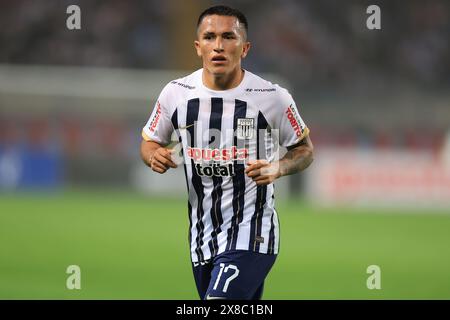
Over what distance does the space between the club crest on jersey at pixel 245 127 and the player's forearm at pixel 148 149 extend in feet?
1.76

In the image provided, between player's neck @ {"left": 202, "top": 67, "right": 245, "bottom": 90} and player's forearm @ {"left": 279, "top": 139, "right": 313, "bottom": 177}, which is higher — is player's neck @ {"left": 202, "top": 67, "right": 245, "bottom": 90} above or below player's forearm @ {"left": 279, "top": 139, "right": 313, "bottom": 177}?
above

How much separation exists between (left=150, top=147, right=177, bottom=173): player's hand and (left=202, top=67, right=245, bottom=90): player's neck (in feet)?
1.63

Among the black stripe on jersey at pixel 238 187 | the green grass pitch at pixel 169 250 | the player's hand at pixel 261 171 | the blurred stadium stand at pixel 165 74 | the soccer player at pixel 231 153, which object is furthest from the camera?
the blurred stadium stand at pixel 165 74

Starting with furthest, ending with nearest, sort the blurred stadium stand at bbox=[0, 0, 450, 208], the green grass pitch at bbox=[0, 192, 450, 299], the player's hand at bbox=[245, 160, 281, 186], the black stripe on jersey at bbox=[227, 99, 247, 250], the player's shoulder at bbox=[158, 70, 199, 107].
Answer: the blurred stadium stand at bbox=[0, 0, 450, 208]
the green grass pitch at bbox=[0, 192, 450, 299]
the player's shoulder at bbox=[158, 70, 199, 107]
the black stripe on jersey at bbox=[227, 99, 247, 250]
the player's hand at bbox=[245, 160, 281, 186]

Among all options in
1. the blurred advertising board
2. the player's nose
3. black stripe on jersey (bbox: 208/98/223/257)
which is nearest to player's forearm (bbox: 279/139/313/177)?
black stripe on jersey (bbox: 208/98/223/257)

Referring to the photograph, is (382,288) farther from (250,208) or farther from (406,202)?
(406,202)

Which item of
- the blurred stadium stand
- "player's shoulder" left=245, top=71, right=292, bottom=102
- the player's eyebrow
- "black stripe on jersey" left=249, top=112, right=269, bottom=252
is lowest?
"black stripe on jersey" left=249, top=112, right=269, bottom=252

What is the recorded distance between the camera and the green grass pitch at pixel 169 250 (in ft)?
30.7

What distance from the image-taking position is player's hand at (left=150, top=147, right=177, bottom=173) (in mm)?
5336

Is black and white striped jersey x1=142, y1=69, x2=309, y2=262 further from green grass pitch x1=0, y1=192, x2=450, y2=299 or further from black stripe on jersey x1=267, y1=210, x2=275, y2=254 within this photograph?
green grass pitch x1=0, y1=192, x2=450, y2=299

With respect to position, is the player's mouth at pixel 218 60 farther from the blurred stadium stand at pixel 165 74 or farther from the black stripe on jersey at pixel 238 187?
the blurred stadium stand at pixel 165 74

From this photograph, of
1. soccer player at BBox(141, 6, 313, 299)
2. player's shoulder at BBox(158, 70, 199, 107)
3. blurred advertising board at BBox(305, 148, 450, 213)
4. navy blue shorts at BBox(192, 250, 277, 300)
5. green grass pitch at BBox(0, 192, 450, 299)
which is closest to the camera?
navy blue shorts at BBox(192, 250, 277, 300)

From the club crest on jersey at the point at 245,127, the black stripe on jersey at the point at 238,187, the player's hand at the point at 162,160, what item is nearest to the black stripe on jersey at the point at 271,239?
the black stripe on jersey at the point at 238,187

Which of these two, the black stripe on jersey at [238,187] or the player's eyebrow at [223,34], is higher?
the player's eyebrow at [223,34]
